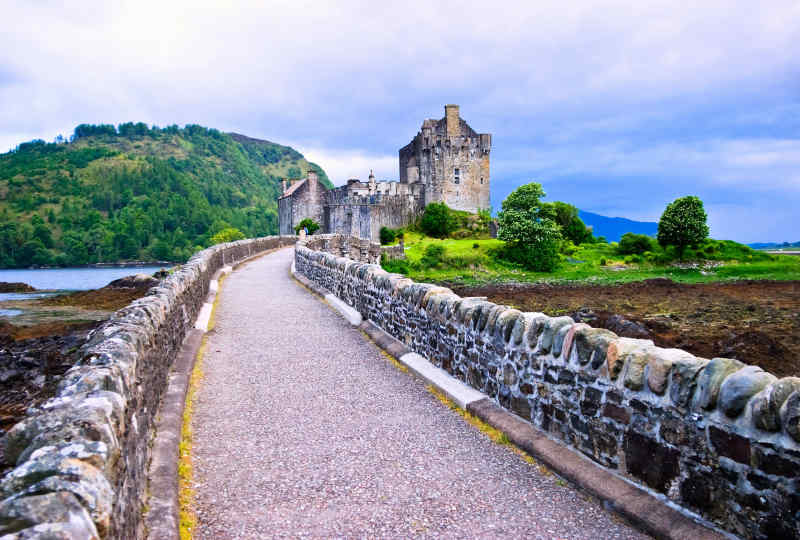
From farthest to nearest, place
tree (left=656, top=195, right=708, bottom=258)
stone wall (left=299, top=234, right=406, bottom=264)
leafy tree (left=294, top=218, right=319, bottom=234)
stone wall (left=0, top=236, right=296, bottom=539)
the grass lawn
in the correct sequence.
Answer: leafy tree (left=294, top=218, right=319, bottom=234) < tree (left=656, top=195, right=708, bottom=258) < the grass lawn < stone wall (left=299, top=234, right=406, bottom=264) < stone wall (left=0, top=236, right=296, bottom=539)

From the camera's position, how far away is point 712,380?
3506mm

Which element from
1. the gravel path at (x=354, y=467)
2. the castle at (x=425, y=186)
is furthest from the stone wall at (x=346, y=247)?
the castle at (x=425, y=186)

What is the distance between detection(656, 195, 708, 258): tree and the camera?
157 ft

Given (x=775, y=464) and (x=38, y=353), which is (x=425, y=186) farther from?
(x=775, y=464)

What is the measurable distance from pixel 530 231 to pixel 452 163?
743 inches

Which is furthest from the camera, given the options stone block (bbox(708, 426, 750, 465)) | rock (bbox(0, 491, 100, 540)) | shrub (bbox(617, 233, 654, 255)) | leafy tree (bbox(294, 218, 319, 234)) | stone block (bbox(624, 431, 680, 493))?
leafy tree (bbox(294, 218, 319, 234))

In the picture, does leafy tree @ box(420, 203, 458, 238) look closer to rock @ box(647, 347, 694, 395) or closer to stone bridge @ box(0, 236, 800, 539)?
stone bridge @ box(0, 236, 800, 539)

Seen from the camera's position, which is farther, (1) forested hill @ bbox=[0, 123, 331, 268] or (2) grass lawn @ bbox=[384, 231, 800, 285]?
(1) forested hill @ bbox=[0, 123, 331, 268]

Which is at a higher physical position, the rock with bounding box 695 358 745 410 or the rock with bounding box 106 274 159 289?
the rock with bounding box 695 358 745 410

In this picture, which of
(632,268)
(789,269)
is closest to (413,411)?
(632,268)

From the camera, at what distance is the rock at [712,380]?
3.46 meters

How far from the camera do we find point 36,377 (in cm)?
1272

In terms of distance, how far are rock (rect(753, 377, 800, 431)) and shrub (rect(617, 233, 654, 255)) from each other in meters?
54.0

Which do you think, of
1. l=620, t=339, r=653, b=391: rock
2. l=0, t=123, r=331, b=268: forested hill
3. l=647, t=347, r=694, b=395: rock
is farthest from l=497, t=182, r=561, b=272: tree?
l=0, t=123, r=331, b=268: forested hill
